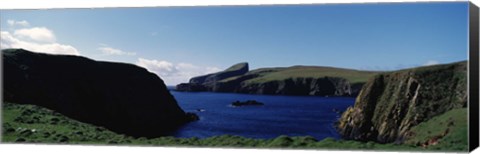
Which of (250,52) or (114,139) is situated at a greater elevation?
(250,52)

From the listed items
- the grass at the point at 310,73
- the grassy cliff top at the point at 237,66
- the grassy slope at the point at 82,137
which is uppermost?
the grassy cliff top at the point at 237,66

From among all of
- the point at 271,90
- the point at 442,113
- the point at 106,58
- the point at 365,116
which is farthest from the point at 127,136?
the point at 442,113

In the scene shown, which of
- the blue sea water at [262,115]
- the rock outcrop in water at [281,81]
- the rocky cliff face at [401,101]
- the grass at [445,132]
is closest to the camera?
the grass at [445,132]

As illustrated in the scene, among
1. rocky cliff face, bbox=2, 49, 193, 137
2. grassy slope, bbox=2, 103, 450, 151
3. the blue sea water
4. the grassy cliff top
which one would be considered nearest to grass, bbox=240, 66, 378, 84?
the grassy cliff top

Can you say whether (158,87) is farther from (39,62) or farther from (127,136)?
(39,62)

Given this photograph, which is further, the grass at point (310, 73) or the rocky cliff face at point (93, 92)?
the rocky cliff face at point (93, 92)

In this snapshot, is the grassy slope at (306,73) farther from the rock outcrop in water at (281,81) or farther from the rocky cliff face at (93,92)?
the rocky cliff face at (93,92)

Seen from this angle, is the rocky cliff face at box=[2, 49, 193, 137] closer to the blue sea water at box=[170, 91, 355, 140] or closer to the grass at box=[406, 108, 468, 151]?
the blue sea water at box=[170, 91, 355, 140]

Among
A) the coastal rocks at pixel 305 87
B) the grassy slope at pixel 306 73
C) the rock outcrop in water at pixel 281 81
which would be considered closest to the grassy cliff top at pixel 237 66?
the rock outcrop in water at pixel 281 81
